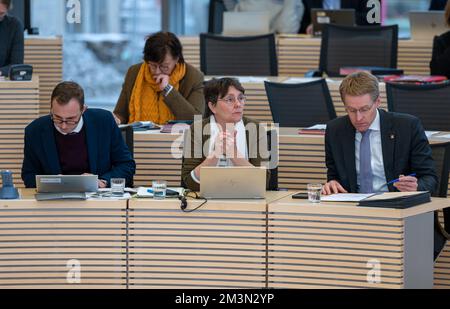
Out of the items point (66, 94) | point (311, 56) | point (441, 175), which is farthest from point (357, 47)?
point (66, 94)

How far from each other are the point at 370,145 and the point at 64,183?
1535 mm

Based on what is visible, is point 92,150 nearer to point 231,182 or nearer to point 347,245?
point 231,182

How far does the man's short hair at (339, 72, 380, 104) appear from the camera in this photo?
5.74 metres

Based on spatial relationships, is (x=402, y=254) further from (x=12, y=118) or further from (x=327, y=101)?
(x=12, y=118)

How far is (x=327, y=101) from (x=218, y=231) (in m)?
2.38

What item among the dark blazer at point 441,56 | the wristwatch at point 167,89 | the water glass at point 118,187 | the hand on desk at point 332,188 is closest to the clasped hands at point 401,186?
the hand on desk at point 332,188

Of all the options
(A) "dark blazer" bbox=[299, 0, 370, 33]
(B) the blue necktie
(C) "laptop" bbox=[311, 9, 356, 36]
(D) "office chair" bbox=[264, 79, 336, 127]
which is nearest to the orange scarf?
(D) "office chair" bbox=[264, 79, 336, 127]

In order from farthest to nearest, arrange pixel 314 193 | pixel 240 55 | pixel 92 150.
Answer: pixel 240 55, pixel 92 150, pixel 314 193

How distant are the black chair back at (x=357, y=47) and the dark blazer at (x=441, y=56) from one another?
25.5 inches

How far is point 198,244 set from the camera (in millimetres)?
5344

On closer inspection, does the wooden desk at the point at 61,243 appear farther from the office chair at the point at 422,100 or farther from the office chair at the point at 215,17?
the office chair at the point at 215,17

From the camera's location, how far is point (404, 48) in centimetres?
1011

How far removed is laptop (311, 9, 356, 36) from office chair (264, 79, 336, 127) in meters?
3.17

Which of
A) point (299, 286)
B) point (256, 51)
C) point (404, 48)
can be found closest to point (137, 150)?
point (299, 286)
